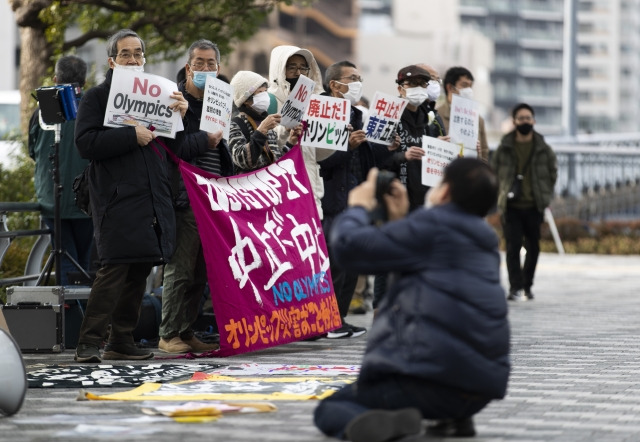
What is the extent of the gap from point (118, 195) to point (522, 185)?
7620 millimetres

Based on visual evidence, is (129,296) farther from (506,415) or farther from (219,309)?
(506,415)

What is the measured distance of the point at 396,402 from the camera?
6.53m

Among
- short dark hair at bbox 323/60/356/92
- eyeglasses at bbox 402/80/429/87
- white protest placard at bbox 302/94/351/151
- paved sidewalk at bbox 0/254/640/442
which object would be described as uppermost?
short dark hair at bbox 323/60/356/92

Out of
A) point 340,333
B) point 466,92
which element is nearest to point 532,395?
point 340,333

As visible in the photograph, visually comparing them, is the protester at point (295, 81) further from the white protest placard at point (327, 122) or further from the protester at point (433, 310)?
the protester at point (433, 310)

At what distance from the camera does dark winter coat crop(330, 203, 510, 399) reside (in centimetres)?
648

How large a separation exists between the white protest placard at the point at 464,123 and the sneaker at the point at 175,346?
3610 millimetres

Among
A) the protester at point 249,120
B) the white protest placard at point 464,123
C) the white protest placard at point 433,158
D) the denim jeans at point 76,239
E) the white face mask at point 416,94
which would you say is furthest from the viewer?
the white protest placard at point 464,123

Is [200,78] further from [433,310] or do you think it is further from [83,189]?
[433,310]

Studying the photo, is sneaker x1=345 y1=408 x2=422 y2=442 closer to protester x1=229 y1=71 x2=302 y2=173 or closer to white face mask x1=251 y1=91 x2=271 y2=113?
protester x1=229 y1=71 x2=302 y2=173

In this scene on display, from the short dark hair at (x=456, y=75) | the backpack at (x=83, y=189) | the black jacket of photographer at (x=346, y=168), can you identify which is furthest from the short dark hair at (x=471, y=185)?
the short dark hair at (x=456, y=75)

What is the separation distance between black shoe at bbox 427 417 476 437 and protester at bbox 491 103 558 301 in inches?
380

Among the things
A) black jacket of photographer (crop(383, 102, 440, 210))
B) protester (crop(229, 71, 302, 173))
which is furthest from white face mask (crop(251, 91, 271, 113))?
black jacket of photographer (crop(383, 102, 440, 210))

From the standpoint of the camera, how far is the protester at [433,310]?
6488 mm
